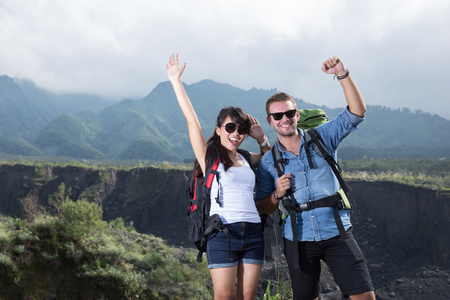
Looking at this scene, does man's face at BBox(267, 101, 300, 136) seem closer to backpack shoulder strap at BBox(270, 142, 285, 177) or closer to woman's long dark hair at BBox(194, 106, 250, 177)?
backpack shoulder strap at BBox(270, 142, 285, 177)

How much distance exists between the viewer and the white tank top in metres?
2.77

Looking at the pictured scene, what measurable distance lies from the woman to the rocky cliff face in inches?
490

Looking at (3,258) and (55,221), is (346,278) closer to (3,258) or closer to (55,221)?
(3,258)

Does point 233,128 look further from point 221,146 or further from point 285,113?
point 285,113

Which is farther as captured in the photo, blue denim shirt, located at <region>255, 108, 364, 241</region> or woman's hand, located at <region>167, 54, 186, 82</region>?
woman's hand, located at <region>167, 54, 186, 82</region>

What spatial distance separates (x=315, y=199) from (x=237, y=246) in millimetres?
699

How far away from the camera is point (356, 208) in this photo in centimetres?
1973

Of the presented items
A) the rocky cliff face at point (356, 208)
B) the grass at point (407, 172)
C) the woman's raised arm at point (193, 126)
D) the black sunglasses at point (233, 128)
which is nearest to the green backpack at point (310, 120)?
the black sunglasses at point (233, 128)

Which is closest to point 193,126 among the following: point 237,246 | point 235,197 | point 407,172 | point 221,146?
point 221,146

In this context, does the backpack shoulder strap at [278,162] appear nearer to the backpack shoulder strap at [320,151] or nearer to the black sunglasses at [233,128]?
the backpack shoulder strap at [320,151]

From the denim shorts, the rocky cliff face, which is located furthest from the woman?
the rocky cliff face

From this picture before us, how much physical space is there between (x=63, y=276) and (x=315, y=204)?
1024 cm

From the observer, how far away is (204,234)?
279cm

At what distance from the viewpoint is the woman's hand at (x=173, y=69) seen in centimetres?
330
